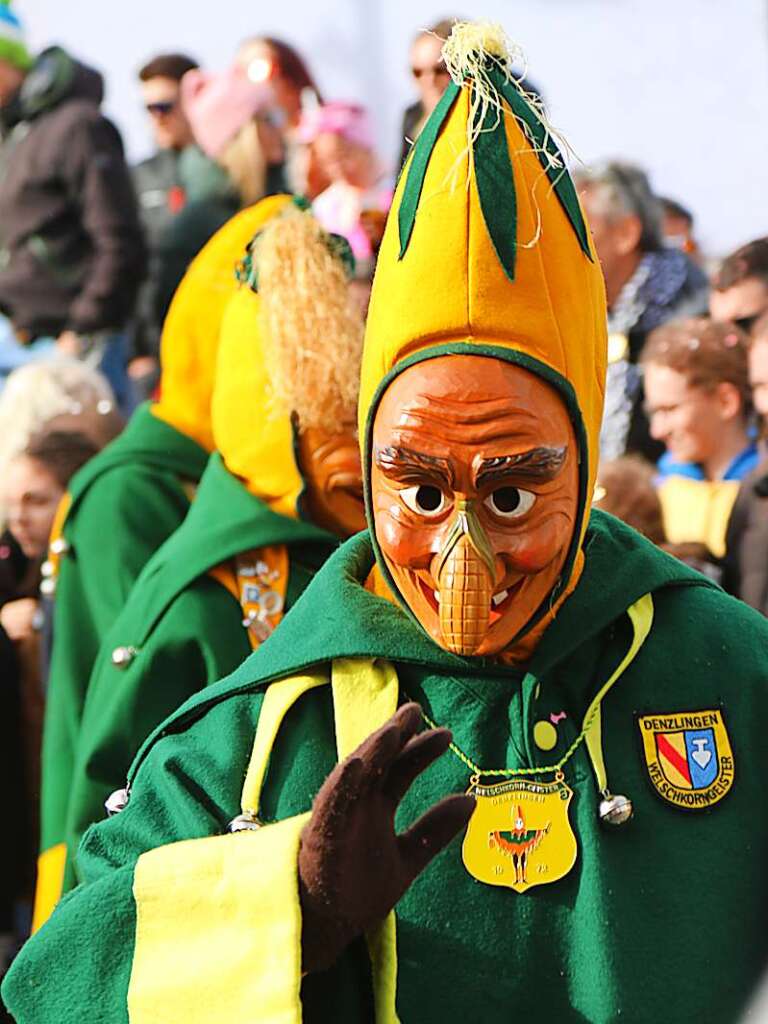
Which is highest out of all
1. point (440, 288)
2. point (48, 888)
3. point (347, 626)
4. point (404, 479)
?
point (440, 288)

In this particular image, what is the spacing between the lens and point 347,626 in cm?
269

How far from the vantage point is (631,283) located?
5363 millimetres

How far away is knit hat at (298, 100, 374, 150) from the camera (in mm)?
5957

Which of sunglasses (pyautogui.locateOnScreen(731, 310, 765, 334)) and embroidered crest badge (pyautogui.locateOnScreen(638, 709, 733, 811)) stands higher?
sunglasses (pyautogui.locateOnScreen(731, 310, 765, 334))

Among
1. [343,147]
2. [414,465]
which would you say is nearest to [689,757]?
[414,465]

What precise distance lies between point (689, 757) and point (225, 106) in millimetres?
4205

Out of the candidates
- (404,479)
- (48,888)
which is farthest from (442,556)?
(48,888)

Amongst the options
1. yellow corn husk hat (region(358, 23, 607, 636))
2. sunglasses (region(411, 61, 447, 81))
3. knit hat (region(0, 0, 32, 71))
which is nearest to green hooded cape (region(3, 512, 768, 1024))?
yellow corn husk hat (region(358, 23, 607, 636))

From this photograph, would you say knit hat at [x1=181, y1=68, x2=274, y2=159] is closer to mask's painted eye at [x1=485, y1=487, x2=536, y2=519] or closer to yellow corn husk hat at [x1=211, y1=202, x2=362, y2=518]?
yellow corn husk hat at [x1=211, y1=202, x2=362, y2=518]

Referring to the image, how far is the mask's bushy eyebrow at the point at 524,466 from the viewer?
8.43 ft

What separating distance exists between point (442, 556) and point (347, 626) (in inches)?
7.6

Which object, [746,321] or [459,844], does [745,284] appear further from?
[459,844]

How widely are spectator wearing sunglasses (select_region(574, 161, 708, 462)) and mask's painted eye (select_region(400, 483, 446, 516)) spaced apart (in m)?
2.59

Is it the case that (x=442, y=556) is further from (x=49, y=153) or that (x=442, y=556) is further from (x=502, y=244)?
(x=49, y=153)
